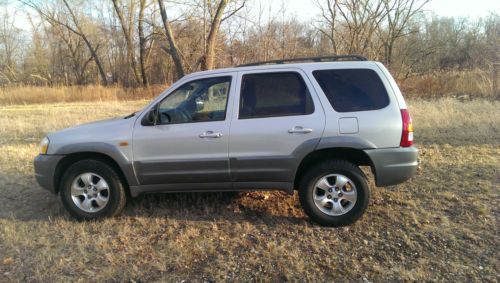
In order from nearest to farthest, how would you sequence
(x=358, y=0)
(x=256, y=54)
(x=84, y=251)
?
1. (x=84, y=251)
2. (x=358, y=0)
3. (x=256, y=54)

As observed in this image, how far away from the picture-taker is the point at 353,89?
4.38 m

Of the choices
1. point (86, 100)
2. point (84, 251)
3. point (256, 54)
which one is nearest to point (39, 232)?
point (84, 251)

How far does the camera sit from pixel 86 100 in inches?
1014

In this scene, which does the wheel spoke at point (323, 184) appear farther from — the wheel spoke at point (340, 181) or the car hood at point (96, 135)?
the car hood at point (96, 135)

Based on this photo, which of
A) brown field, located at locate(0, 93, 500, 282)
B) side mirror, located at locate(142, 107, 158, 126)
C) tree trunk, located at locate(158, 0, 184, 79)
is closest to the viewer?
brown field, located at locate(0, 93, 500, 282)

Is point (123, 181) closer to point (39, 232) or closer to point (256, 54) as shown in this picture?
point (39, 232)

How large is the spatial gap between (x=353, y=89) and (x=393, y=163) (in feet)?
3.09

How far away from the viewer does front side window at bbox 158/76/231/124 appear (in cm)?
458

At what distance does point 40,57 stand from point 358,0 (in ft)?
108

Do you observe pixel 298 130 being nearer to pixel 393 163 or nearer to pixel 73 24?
pixel 393 163

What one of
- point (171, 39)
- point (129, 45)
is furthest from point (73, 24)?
point (171, 39)

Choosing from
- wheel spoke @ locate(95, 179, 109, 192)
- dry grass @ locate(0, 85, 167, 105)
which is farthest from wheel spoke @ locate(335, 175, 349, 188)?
dry grass @ locate(0, 85, 167, 105)

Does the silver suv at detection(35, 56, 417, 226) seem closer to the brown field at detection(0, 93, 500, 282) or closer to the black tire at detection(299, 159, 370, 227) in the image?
the black tire at detection(299, 159, 370, 227)

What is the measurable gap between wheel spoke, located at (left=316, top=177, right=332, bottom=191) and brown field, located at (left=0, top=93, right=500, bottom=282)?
47cm
